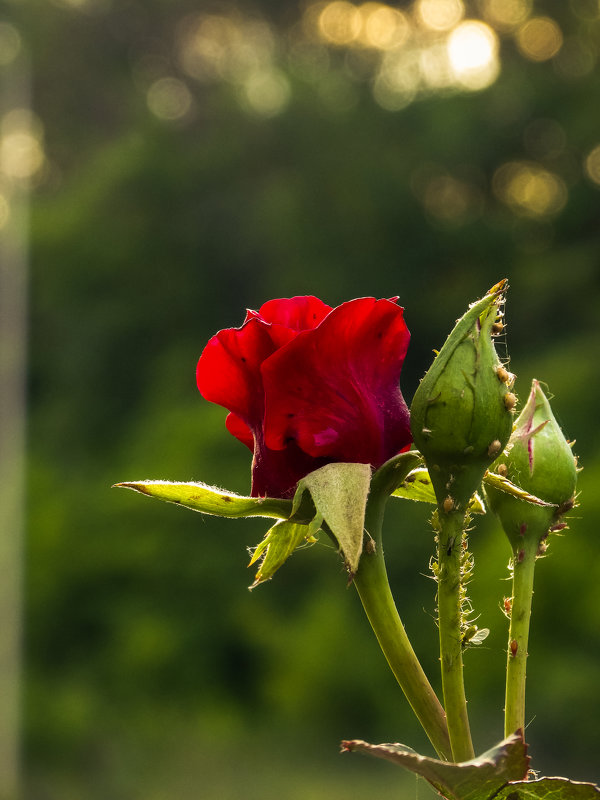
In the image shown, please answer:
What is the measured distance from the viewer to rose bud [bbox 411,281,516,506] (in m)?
0.32

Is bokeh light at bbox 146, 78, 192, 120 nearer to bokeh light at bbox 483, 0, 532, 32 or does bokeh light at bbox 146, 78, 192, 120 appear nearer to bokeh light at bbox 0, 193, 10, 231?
bokeh light at bbox 0, 193, 10, 231

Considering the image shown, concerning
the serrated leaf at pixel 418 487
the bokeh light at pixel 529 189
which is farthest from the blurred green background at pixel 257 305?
the serrated leaf at pixel 418 487

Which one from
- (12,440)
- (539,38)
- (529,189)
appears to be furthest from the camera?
(12,440)

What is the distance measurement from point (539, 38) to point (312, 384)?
559 cm

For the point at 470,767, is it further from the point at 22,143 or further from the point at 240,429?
the point at 22,143

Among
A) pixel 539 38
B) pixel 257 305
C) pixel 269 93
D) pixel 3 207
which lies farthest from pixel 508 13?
pixel 3 207

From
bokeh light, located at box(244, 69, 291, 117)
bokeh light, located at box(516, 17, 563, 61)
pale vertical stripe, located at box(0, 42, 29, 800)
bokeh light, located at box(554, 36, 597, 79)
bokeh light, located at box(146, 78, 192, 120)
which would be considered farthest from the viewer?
bokeh light, located at box(146, 78, 192, 120)

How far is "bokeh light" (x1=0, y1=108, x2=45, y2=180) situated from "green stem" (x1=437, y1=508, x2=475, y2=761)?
6.45 metres

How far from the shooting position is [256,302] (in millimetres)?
5645

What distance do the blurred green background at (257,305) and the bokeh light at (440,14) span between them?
0.7 inches

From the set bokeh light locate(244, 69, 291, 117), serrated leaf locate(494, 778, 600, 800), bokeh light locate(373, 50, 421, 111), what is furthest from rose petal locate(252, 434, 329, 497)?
bokeh light locate(244, 69, 291, 117)

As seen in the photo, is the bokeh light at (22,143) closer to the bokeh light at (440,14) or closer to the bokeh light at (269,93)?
the bokeh light at (269,93)

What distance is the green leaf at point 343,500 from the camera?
0.33 metres

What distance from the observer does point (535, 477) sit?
36cm
